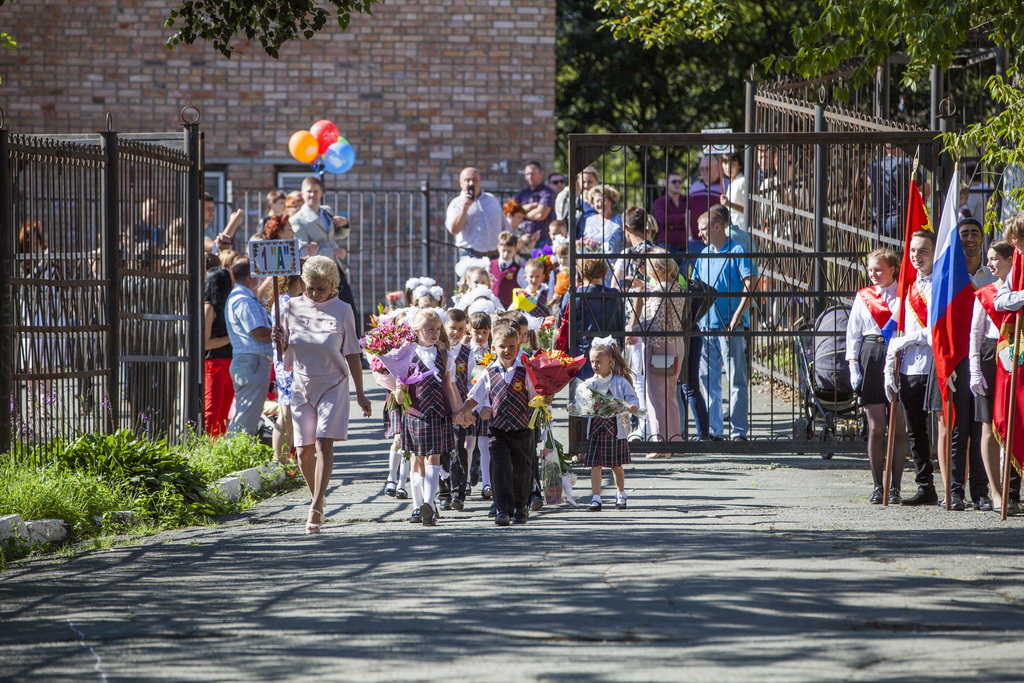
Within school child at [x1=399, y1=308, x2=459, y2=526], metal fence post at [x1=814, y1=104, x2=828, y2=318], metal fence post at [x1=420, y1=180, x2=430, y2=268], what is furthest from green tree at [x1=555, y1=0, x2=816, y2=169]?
school child at [x1=399, y1=308, x2=459, y2=526]

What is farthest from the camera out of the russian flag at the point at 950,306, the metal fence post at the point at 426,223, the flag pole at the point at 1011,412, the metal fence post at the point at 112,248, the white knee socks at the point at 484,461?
the metal fence post at the point at 426,223

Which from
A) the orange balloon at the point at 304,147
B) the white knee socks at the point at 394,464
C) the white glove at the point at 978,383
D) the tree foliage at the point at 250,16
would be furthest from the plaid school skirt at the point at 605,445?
the orange balloon at the point at 304,147

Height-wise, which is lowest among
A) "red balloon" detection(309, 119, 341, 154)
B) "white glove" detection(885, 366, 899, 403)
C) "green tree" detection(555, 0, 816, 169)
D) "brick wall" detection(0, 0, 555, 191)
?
"white glove" detection(885, 366, 899, 403)

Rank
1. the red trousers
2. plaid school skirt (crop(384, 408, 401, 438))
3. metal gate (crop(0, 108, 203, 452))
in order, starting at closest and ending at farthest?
metal gate (crop(0, 108, 203, 452))
plaid school skirt (crop(384, 408, 401, 438))
the red trousers

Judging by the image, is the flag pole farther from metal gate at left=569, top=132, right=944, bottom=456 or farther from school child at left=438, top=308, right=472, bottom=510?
school child at left=438, top=308, right=472, bottom=510

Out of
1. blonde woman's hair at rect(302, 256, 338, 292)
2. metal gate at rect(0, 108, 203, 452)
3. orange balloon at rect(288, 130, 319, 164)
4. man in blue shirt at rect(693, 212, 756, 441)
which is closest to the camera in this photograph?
blonde woman's hair at rect(302, 256, 338, 292)

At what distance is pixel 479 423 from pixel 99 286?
2901 mm

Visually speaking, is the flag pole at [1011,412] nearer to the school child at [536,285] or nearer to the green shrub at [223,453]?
the green shrub at [223,453]

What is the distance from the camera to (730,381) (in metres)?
12.1

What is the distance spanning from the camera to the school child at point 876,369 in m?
9.66

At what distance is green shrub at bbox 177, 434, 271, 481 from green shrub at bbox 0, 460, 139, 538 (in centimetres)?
94

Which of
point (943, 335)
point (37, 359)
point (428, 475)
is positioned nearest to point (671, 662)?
point (428, 475)

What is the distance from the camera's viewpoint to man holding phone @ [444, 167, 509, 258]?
16672 millimetres

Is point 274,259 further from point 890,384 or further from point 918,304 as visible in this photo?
point 918,304
